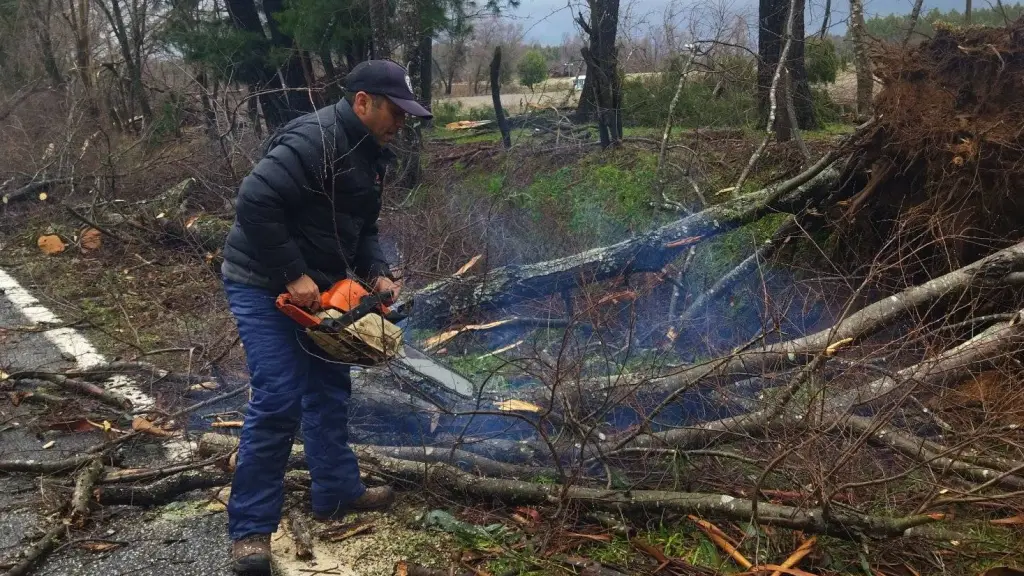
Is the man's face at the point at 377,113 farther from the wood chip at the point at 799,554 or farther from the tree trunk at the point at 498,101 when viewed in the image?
the tree trunk at the point at 498,101

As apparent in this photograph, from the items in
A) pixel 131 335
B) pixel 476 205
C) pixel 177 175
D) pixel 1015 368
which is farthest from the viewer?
pixel 177 175

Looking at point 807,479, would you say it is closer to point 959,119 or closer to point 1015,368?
point 1015,368

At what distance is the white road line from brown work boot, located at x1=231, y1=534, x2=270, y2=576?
1.29 m

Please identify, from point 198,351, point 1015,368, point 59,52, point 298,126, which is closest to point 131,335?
point 198,351

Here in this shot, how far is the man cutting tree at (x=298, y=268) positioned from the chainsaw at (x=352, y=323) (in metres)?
0.06

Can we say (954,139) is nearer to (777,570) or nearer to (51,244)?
(777,570)

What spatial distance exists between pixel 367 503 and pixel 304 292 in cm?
101

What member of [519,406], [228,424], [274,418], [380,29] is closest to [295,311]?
[274,418]

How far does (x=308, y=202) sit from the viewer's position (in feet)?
9.82

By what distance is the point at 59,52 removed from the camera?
18.1 meters

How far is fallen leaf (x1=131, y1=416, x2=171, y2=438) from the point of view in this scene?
404 centimetres

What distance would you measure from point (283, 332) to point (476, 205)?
17.0ft

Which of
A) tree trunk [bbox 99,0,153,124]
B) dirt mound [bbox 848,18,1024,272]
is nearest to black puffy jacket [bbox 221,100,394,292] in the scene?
dirt mound [bbox 848,18,1024,272]

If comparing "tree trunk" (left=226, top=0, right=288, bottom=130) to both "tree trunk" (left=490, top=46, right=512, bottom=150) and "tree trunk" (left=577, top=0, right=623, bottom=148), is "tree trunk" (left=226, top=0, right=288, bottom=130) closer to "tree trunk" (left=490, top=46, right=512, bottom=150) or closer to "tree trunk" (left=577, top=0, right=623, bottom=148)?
"tree trunk" (left=490, top=46, right=512, bottom=150)
